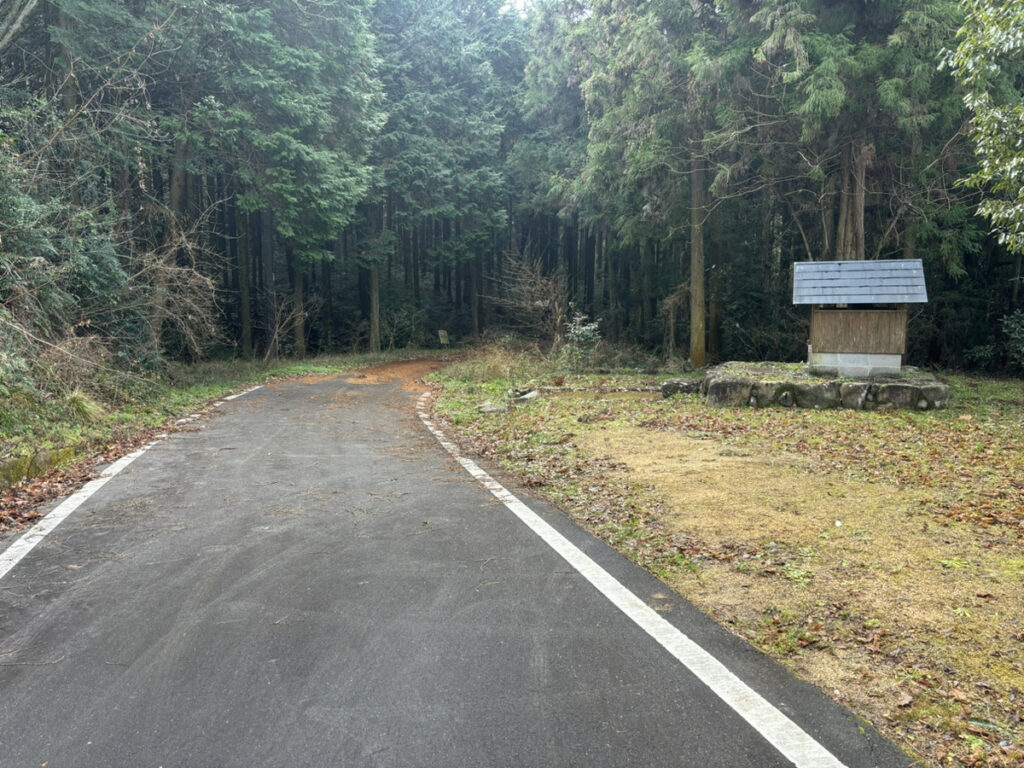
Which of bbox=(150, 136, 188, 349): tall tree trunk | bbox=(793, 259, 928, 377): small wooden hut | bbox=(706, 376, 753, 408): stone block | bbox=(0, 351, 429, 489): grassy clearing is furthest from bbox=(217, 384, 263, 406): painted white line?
bbox=(793, 259, 928, 377): small wooden hut

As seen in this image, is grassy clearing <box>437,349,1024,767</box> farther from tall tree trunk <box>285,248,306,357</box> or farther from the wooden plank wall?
tall tree trunk <box>285,248,306,357</box>

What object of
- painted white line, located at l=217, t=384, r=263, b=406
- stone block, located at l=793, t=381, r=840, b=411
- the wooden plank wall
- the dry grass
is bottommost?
the dry grass

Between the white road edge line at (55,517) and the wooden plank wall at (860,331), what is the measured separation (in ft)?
40.6

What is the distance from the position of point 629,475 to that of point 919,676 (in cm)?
434

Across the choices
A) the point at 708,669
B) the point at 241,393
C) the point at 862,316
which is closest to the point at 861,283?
the point at 862,316

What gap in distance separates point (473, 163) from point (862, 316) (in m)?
24.2

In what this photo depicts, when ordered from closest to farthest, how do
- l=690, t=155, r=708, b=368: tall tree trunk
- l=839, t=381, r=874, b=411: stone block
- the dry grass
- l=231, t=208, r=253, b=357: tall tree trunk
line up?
the dry grass < l=839, t=381, r=874, b=411: stone block < l=690, t=155, r=708, b=368: tall tree trunk < l=231, t=208, r=253, b=357: tall tree trunk

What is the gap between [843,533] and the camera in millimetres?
5539

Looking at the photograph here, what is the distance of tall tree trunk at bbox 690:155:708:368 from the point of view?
69.0 ft

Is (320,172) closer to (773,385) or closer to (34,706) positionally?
(773,385)

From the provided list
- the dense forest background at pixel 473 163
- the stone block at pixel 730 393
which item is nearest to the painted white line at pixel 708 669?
the dense forest background at pixel 473 163

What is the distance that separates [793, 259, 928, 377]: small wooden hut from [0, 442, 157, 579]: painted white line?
12484 mm

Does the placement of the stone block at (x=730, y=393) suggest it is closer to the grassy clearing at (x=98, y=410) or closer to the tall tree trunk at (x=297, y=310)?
the grassy clearing at (x=98, y=410)

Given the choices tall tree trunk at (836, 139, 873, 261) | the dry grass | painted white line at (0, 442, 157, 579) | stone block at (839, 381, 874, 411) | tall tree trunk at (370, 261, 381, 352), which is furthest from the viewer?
tall tree trunk at (370, 261, 381, 352)
